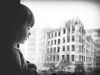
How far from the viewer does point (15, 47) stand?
1206mm

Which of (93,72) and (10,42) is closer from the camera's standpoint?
(10,42)

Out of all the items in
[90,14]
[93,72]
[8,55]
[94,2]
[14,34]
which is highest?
[94,2]

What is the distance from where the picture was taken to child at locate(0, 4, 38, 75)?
3.68 ft

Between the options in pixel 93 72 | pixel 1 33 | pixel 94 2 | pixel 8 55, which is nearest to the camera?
pixel 8 55

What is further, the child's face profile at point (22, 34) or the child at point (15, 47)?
the child's face profile at point (22, 34)

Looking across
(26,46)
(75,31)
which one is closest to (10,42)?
(26,46)

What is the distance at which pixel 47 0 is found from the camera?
6.08 ft

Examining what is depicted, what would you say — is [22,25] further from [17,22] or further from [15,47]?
[15,47]

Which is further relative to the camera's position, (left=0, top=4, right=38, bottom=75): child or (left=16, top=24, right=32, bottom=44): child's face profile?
(left=16, top=24, right=32, bottom=44): child's face profile

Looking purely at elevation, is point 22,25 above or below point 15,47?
above

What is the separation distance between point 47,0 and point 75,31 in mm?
485

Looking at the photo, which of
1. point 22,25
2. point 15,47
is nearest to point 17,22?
point 22,25

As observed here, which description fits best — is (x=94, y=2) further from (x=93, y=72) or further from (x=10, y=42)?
(x=10, y=42)

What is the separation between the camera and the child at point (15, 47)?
1122 mm
